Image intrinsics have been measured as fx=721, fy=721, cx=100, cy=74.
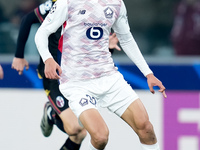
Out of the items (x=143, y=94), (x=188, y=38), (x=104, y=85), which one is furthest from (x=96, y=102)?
(x=188, y=38)

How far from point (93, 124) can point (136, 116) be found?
0.41 m

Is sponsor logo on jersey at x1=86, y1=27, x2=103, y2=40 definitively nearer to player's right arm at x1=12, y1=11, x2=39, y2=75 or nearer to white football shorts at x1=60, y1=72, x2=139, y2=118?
white football shorts at x1=60, y1=72, x2=139, y2=118

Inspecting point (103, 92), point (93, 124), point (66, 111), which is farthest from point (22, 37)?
point (93, 124)

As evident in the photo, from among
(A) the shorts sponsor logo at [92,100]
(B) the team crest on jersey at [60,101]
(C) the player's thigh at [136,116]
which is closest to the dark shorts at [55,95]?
(B) the team crest on jersey at [60,101]

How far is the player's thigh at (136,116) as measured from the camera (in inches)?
245

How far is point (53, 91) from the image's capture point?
724 centimetres

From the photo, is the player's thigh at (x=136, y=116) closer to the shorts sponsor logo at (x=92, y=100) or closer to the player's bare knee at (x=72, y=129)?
the shorts sponsor logo at (x=92, y=100)

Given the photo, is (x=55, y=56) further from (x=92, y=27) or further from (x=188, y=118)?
(x=188, y=118)

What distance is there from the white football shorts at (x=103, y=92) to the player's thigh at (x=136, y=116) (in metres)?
0.04

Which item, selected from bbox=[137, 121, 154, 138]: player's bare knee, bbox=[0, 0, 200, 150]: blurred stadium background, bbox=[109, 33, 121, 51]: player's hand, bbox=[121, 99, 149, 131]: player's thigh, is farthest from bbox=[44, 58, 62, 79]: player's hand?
bbox=[0, 0, 200, 150]: blurred stadium background

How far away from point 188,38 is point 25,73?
3.02m

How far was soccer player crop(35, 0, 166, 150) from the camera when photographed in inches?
245

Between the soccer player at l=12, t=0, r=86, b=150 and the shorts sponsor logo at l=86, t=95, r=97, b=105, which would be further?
the soccer player at l=12, t=0, r=86, b=150

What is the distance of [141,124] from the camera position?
244 inches
